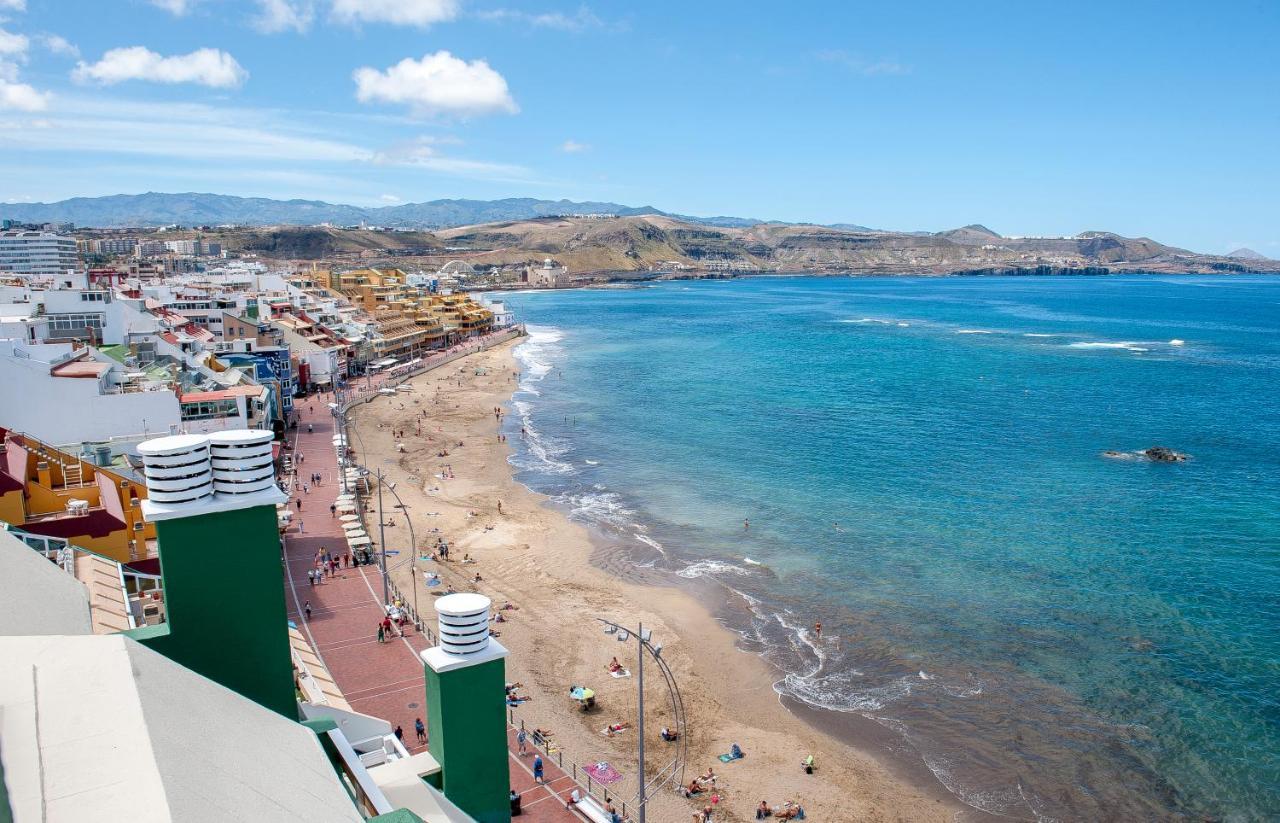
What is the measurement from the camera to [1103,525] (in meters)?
40.6

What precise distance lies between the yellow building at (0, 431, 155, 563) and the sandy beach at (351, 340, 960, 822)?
10555mm

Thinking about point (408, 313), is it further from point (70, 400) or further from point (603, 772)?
point (603, 772)

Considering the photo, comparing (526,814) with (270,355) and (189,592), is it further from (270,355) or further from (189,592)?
(270,355)

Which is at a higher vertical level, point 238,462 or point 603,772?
point 238,462

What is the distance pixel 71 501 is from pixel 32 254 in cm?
15587

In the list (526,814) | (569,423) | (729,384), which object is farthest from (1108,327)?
(526,814)

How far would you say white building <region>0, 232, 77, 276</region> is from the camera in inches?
5615

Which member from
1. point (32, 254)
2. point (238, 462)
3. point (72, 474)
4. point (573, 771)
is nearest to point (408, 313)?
point (72, 474)

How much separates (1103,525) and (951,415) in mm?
25607

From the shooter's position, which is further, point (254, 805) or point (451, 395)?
point (451, 395)

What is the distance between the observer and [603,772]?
21.8 meters

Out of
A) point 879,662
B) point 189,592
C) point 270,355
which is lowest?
point 879,662

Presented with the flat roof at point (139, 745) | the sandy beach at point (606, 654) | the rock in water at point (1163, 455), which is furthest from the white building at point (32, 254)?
the flat roof at point (139, 745)

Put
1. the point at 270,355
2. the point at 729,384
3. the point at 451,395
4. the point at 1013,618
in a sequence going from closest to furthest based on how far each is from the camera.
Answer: the point at 1013,618, the point at 270,355, the point at 451,395, the point at 729,384
